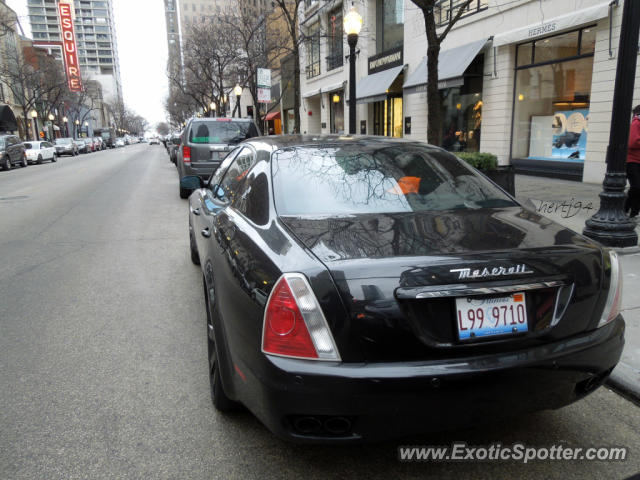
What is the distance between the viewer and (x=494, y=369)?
1.95m

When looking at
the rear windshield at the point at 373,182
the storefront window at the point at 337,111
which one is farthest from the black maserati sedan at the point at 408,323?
the storefront window at the point at 337,111

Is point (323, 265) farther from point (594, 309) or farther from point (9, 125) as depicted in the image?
point (9, 125)

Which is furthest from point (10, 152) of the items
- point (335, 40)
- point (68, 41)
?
point (68, 41)

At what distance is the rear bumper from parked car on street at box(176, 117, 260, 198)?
9.73 m

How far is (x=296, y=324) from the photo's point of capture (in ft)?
6.32

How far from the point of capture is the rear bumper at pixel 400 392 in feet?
6.16

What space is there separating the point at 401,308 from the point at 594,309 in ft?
3.23

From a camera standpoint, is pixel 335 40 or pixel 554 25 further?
pixel 335 40

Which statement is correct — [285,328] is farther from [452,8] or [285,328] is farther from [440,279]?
[452,8]

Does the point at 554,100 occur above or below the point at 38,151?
above

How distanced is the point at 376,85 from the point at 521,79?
829 centimetres

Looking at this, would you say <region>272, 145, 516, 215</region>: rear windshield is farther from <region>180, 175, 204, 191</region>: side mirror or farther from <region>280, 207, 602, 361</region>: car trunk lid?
<region>180, 175, 204, 191</region>: side mirror

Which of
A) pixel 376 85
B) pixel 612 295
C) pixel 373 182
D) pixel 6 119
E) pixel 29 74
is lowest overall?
pixel 612 295

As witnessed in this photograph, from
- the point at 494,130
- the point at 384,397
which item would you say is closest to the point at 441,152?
the point at 384,397
